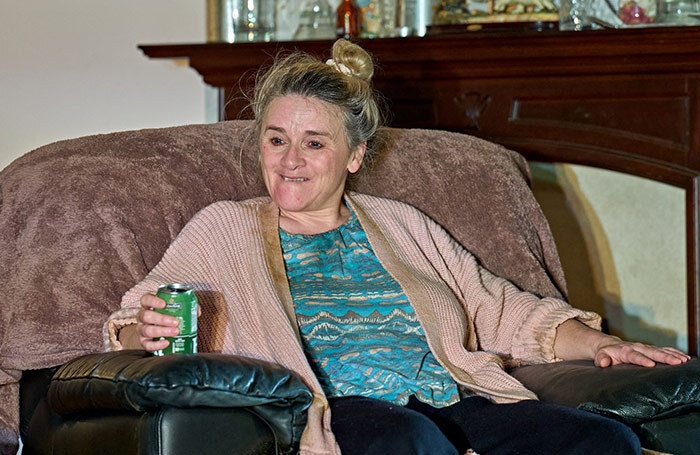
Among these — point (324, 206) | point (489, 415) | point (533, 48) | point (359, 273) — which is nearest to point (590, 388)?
point (489, 415)

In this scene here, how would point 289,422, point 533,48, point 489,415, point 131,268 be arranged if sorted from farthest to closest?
point 533,48 < point 131,268 < point 489,415 < point 289,422

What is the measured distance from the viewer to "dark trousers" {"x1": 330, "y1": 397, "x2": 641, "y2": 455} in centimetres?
158

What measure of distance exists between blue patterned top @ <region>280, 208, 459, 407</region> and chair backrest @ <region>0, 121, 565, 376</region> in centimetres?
27

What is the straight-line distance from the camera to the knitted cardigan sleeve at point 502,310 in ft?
6.72

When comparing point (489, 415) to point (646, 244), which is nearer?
point (489, 415)

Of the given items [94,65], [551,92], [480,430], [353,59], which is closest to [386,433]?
[480,430]

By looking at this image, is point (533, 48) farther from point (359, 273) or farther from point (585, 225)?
point (359, 273)

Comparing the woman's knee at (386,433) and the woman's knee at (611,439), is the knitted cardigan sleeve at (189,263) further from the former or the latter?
the woman's knee at (611,439)

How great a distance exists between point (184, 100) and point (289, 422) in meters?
2.07

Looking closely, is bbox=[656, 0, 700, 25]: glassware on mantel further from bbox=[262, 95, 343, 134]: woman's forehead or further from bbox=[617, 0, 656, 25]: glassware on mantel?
bbox=[262, 95, 343, 134]: woman's forehead

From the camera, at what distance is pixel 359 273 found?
2016mm

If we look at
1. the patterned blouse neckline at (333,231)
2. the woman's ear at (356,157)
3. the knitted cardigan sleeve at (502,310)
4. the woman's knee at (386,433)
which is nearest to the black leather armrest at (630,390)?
the knitted cardigan sleeve at (502,310)

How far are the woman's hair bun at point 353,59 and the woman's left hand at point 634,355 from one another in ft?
2.44

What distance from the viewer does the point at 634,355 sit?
73.6 inches
